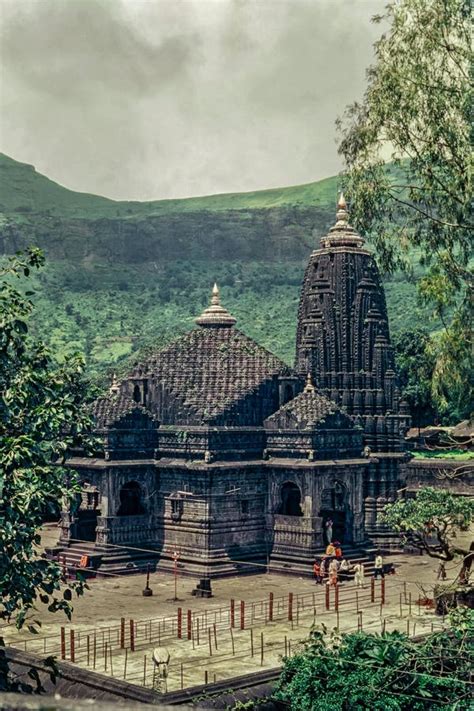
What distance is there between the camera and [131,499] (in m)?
43.1

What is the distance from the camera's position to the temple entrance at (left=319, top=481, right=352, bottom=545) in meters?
42.2

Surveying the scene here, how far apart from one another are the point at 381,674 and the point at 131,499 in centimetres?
2260

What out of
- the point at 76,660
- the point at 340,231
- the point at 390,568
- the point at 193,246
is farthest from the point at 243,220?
the point at 76,660

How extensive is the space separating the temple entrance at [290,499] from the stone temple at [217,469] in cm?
5

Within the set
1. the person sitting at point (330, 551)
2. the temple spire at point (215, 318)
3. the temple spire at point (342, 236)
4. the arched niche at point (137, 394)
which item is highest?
the temple spire at point (342, 236)

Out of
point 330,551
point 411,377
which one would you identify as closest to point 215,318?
point 330,551

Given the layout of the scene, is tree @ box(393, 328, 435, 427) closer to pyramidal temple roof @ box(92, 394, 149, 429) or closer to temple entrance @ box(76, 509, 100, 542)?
pyramidal temple roof @ box(92, 394, 149, 429)

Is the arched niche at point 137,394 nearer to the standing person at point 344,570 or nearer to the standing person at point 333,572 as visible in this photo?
the standing person at point 333,572

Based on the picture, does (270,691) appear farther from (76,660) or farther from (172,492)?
(172,492)

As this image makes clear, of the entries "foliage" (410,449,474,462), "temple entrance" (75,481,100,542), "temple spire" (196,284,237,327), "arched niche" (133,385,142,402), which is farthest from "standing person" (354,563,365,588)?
"foliage" (410,449,474,462)

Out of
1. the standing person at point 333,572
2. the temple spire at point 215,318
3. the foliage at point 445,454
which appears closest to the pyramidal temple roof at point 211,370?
the temple spire at point 215,318

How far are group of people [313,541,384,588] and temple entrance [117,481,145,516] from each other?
23.6 feet

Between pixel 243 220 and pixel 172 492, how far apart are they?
14532 cm

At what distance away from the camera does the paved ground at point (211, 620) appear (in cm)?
2569
